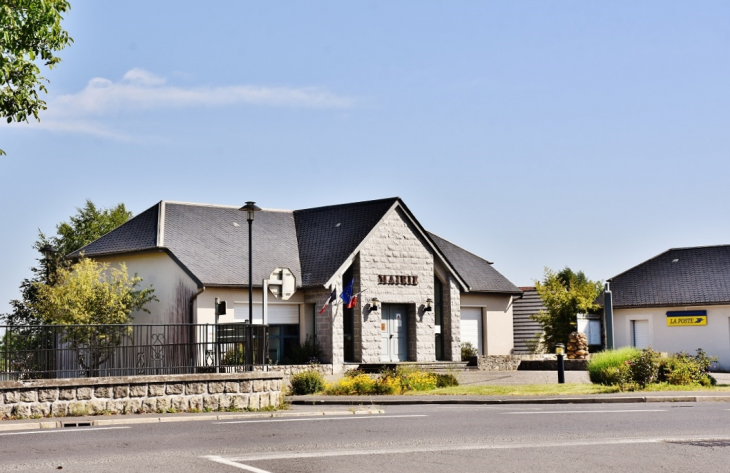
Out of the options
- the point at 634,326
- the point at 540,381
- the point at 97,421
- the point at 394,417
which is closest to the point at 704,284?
the point at 634,326

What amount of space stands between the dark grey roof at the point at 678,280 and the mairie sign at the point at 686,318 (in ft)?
1.40

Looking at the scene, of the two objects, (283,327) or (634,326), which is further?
(634,326)

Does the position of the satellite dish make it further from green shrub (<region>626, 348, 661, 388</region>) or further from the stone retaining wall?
green shrub (<region>626, 348, 661, 388</region>)

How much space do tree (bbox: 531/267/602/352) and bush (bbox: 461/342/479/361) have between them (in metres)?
4.39

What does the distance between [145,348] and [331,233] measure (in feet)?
65.1

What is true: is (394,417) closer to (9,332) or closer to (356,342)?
(9,332)

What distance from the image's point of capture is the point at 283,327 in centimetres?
3728

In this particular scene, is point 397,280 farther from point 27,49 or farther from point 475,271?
point 27,49

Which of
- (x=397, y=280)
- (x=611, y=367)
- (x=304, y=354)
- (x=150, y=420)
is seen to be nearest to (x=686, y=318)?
(x=397, y=280)

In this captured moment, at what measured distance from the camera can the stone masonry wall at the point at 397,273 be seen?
37531 mm

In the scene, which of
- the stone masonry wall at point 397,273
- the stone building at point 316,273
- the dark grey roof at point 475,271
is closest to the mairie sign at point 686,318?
the dark grey roof at point 475,271

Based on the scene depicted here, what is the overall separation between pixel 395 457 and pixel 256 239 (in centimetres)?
2827

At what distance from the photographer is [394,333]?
38688 mm

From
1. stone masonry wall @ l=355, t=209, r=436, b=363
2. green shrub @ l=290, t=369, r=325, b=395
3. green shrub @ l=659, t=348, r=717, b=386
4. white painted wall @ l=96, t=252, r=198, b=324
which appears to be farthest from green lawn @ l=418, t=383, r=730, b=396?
white painted wall @ l=96, t=252, r=198, b=324
